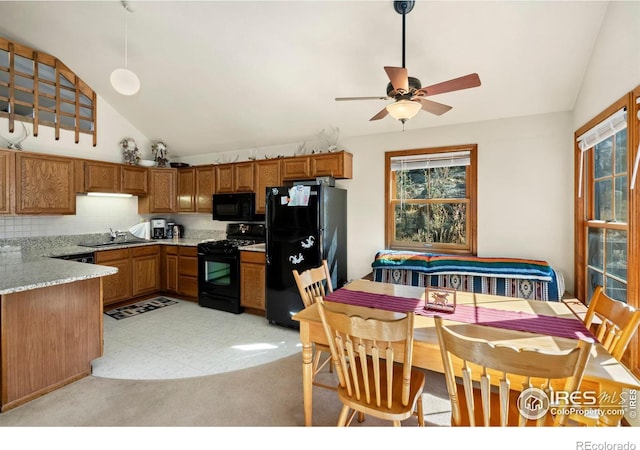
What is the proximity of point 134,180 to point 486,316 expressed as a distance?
494 centimetres

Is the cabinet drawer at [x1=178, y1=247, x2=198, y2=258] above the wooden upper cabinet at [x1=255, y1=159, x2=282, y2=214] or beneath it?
beneath

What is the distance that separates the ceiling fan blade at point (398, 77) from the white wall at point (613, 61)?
1.39 metres

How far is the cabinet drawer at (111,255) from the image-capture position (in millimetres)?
3883

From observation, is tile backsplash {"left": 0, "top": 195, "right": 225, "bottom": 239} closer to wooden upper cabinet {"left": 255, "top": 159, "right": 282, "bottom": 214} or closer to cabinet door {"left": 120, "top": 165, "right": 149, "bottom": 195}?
cabinet door {"left": 120, "top": 165, "right": 149, "bottom": 195}

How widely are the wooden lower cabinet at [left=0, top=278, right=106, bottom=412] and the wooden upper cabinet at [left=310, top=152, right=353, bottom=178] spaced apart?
2570mm

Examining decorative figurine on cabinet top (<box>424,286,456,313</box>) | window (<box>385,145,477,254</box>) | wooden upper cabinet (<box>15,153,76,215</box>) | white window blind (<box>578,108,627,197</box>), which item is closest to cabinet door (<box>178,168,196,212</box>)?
wooden upper cabinet (<box>15,153,76,215</box>)

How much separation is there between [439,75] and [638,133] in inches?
60.5

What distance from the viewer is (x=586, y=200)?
277 centimetres

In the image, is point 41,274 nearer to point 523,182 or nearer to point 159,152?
point 159,152

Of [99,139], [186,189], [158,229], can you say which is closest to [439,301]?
[186,189]

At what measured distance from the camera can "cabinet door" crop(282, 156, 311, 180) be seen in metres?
3.95

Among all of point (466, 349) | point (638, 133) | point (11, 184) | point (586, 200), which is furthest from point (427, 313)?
point (11, 184)

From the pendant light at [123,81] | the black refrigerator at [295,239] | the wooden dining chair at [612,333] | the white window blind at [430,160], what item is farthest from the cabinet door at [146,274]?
the wooden dining chair at [612,333]
